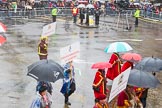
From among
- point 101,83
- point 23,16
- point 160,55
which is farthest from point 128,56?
point 23,16

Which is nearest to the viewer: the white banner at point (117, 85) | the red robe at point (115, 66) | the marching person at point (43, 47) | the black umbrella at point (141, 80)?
the white banner at point (117, 85)

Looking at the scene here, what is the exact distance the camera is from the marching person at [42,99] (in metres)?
9.55

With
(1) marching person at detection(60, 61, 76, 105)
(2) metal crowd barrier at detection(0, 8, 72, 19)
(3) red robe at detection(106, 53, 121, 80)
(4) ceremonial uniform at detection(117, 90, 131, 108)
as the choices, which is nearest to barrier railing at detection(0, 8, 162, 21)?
(2) metal crowd barrier at detection(0, 8, 72, 19)

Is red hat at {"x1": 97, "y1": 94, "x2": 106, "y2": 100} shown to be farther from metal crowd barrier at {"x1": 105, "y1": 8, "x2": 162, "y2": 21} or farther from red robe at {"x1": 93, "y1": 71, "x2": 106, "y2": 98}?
metal crowd barrier at {"x1": 105, "y1": 8, "x2": 162, "y2": 21}

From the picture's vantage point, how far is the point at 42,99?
9648 millimetres

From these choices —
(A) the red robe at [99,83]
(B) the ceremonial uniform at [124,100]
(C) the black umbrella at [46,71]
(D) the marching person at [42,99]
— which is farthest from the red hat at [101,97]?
(D) the marching person at [42,99]

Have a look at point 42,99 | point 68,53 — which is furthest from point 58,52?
point 42,99

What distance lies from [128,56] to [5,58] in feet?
30.5

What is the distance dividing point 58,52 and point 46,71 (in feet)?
39.5

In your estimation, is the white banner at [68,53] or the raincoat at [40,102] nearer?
the raincoat at [40,102]

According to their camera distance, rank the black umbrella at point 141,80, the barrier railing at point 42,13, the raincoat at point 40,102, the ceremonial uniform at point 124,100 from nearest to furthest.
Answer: the raincoat at point 40,102 → the black umbrella at point 141,80 → the ceremonial uniform at point 124,100 → the barrier railing at point 42,13

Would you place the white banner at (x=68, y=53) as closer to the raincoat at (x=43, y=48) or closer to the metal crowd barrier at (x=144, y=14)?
the raincoat at (x=43, y=48)

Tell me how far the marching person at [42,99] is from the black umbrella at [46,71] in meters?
0.67

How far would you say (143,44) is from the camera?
1057 inches
